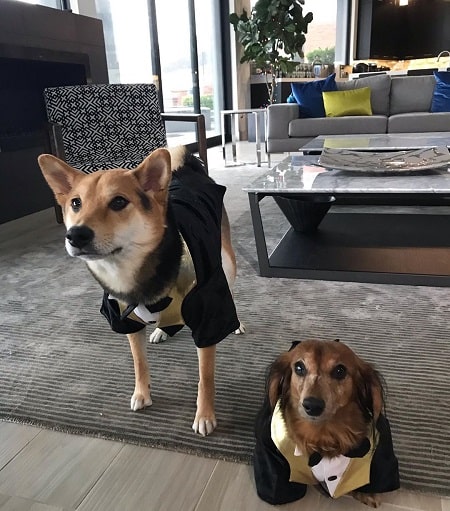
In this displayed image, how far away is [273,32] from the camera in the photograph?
5695mm

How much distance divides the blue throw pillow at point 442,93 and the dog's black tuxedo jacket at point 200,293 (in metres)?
4.17

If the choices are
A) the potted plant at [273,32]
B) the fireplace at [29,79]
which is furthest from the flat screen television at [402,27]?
the fireplace at [29,79]

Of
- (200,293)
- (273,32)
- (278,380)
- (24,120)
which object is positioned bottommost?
(278,380)

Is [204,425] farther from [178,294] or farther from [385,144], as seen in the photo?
[385,144]

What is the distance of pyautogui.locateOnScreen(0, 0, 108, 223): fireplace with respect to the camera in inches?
123

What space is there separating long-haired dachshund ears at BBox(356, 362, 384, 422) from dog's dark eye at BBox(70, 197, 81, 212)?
2.18ft

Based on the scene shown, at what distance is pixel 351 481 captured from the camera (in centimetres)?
89

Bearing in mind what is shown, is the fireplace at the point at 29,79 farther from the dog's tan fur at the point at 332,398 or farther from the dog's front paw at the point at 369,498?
the dog's front paw at the point at 369,498

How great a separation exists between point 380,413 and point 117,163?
7.00 ft

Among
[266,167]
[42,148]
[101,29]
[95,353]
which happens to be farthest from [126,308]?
[266,167]

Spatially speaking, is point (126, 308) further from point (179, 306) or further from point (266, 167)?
point (266, 167)

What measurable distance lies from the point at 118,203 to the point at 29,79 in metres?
2.94

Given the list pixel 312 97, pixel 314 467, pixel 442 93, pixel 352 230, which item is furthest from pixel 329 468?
pixel 442 93

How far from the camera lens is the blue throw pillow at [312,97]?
4773 millimetres
